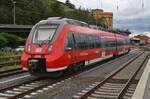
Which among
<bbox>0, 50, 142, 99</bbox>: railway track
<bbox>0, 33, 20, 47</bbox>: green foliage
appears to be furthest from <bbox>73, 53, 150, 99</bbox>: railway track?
<bbox>0, 33, 20, 47</bbox>: green foliage

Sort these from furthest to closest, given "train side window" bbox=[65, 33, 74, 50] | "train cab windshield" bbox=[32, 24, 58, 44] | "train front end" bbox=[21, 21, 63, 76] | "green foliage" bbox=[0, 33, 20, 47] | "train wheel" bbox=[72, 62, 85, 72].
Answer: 1. "green foliage" bbox=[0, 33, 20, 47]
2. "train wheel" bbox=[72, 62, 85, 72]
3. "train side window" bbox=[65, 33, 74, 50]
4. "train cab windshield" bbox=[32, 24, 58, 44]
5. "train front end" bbox=[21, 21, 63, 76]

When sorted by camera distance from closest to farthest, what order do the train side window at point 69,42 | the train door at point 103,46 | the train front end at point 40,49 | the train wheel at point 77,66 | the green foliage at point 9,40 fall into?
the train front end at point 40,49 < the train side window at point 69,42 < the train wheel at point 77,66 < the train door at point 103,46 < the green foliage at point 9,40

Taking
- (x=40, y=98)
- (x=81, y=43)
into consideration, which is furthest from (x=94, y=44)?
(x=40, y=98)

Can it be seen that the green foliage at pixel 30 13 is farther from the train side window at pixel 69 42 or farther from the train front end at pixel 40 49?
the train front end at pixel 40 49

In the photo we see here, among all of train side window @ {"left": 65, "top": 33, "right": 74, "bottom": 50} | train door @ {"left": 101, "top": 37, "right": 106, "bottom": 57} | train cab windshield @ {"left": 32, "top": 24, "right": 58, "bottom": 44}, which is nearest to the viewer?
train cab windshield @ {"left": 32, "top": 24, "right": 58, "bottom": 44}

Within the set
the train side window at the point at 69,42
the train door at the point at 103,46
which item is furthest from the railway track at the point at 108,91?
the train door at the point at 103,46

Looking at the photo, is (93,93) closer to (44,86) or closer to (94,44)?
(44,86)

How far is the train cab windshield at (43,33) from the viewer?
63.8 ft

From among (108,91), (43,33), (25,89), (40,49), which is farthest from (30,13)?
(108,91)

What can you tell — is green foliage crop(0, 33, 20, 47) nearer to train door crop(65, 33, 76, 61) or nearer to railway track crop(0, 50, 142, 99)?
train door crop(65, 33, 76, 61)

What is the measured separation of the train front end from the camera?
18781mm

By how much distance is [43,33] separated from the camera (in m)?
19.8

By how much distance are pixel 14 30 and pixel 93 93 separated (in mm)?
81619

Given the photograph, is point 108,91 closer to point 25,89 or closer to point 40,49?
point 25,89
